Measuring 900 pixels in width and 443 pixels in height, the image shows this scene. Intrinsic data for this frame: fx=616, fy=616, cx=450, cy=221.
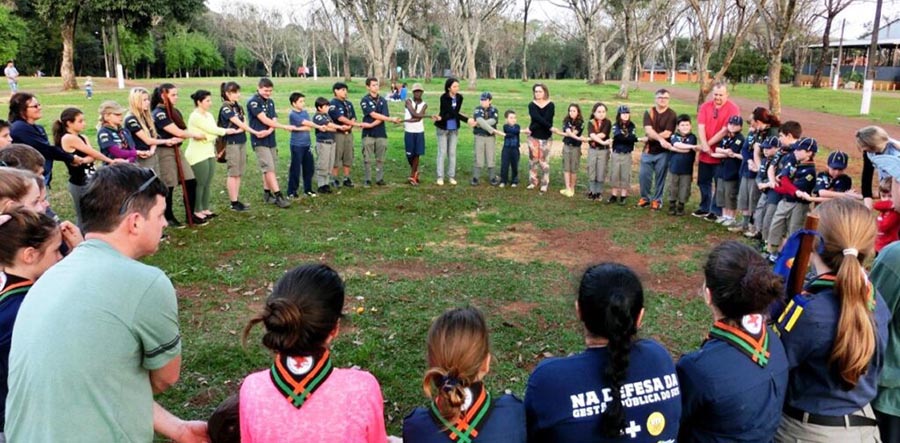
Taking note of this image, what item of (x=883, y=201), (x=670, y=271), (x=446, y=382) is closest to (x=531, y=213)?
(x=670, y=271)

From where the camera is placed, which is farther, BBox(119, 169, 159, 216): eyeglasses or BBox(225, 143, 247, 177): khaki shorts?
BBox(225, 143, 247, 177): khaki shorts

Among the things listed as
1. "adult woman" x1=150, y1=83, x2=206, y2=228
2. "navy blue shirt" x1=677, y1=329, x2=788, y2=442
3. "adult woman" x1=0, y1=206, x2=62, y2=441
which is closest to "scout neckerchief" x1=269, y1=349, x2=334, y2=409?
"adult woman" x1=0, y1=206, x2=62, y2=441

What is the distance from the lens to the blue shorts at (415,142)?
10859 millimetres

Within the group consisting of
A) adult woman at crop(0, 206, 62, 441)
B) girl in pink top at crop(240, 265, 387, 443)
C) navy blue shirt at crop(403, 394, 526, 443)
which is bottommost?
navy blue shirt at crop(403, 394, 526, 443)

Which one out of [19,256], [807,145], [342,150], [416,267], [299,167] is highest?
[807,145]

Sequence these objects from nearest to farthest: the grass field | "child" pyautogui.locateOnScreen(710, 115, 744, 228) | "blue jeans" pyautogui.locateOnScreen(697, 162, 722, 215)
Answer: the grass field, "child" pyautogui.locateOnScreen(710, 115, 744, 228), "blue jeans" pyautogui.locateOnScreen(697, 162, 722, 215)

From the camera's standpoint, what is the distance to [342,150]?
10.6 m

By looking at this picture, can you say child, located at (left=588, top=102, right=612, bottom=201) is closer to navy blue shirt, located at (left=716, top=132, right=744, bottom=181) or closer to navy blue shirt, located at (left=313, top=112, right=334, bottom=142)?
navy blue shirt, located at (left=716, top=132, right=744, bottom=181)

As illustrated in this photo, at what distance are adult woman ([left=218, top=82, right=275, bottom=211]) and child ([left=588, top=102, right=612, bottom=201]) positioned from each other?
5.08m

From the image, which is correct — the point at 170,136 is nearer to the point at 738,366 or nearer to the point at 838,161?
the point at 738,366

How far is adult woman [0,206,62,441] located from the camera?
7.69 ft

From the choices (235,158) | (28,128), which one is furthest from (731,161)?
(28,128)

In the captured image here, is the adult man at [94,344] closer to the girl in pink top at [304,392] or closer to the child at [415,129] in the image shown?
the girl in pink top at [304,392]

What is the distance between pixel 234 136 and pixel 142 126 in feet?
4.74
